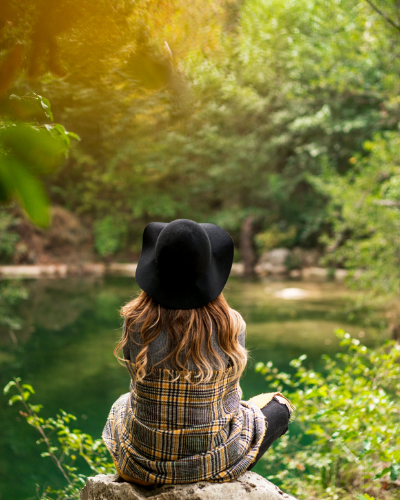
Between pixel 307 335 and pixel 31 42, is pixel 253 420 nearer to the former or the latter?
pixel 31 42

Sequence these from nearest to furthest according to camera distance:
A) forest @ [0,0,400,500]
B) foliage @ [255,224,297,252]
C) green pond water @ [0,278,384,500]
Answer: forest @ [0,0,400,500] < green pond water @ [0,278,384,500] < foliage @ [255,224,297,252]

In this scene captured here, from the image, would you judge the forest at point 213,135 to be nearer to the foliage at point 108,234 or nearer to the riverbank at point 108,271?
the foliage at point 108,234

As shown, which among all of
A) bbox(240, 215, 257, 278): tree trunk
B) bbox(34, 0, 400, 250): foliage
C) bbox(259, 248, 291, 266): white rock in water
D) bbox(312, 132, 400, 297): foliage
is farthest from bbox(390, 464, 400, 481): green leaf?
bbox(240, 215, 257, 278): tree trunk

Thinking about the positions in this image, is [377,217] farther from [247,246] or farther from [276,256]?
[247,246]

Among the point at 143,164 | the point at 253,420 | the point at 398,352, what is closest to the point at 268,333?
the point at 398,352

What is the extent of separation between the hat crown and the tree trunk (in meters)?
11.8

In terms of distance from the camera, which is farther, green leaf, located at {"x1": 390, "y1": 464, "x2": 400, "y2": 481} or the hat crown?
green leaf, located at {"x1": 390, "y1": 464, "x2": 400, "y2": 481}

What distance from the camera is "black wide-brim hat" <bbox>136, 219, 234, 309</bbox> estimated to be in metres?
1.14

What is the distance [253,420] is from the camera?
1303 mm

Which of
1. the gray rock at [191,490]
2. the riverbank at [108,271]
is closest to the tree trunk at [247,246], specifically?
the riverbank at [108,271]

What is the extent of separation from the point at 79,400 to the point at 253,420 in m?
3.16

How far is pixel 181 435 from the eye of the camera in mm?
1162

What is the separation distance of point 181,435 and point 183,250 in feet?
1.63

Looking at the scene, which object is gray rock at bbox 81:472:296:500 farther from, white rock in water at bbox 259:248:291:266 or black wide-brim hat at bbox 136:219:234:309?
white rock in water at bbox 259:248:291:266
